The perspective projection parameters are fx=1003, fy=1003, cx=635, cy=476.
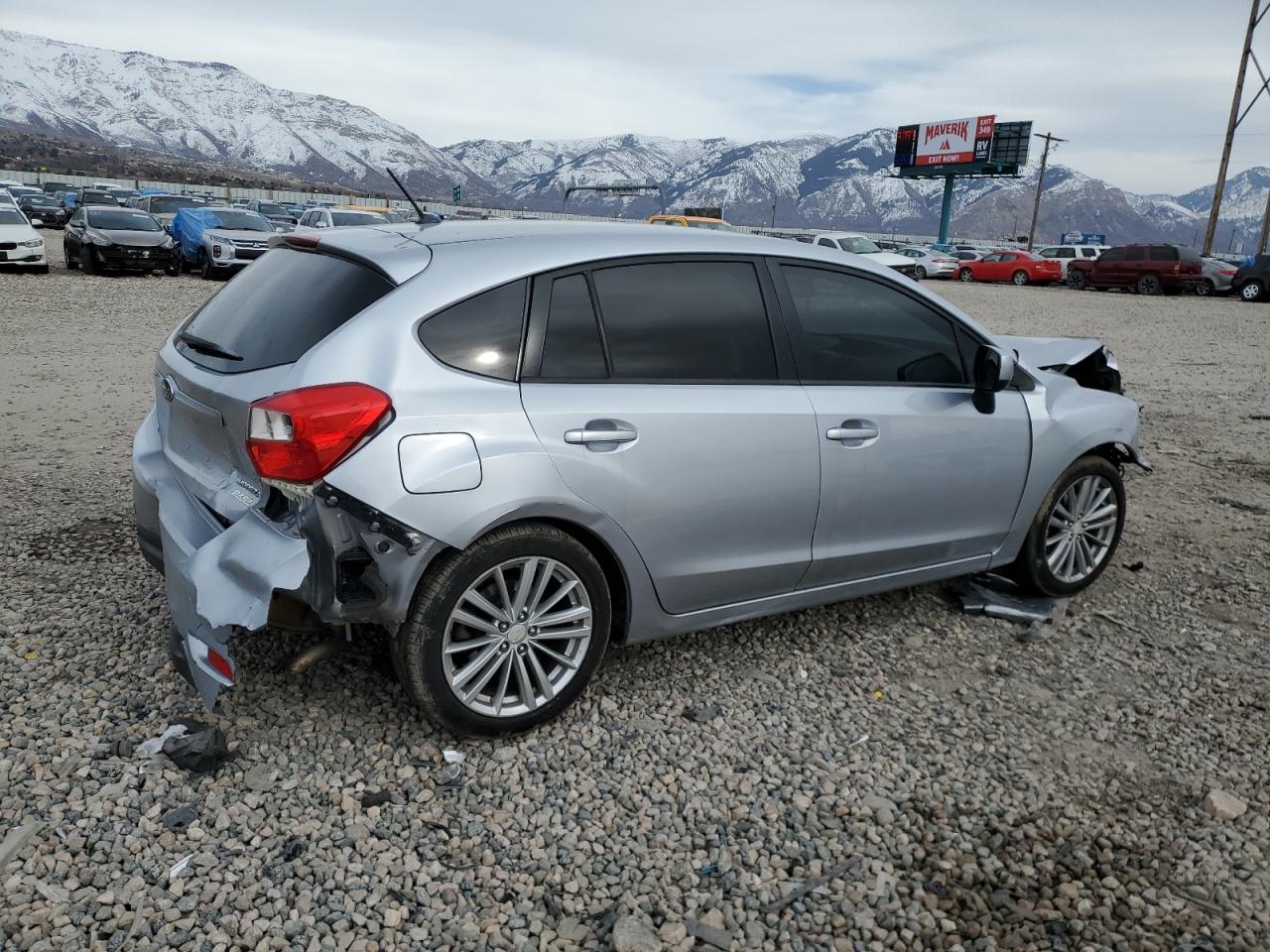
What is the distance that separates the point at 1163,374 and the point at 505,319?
473 inches

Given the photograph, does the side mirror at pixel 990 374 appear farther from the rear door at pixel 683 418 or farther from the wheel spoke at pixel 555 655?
the wheel spoke at pixel 555 655

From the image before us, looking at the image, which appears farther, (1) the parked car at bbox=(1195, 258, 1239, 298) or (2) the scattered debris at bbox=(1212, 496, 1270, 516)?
(1) the parked car at bbox=(1195, 258, 1239, 298)

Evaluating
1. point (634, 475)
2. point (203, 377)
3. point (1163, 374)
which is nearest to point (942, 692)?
point (634, 475)

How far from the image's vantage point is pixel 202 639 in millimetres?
3090

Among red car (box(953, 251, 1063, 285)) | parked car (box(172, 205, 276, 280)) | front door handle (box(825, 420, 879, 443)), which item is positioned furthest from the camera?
red car (box(953, 251, 1063, 285))

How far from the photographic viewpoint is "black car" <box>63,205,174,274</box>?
2036 cm

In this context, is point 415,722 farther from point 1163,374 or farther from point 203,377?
point 1163,374

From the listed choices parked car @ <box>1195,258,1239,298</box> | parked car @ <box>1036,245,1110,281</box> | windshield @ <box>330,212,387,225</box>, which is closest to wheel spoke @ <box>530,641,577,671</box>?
windshield @ <box>330,212,387,225</box>

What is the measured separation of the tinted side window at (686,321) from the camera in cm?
342

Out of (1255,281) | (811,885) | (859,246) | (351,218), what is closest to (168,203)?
(351,218)

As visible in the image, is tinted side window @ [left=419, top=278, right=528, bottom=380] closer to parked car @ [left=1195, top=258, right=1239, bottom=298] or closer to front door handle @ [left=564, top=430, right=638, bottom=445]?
front door handle @ [left=564, top=430, right=638, bottom=445]

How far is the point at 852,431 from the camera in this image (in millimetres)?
3785

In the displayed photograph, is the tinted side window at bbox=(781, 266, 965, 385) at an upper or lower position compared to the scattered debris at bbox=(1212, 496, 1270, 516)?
upper

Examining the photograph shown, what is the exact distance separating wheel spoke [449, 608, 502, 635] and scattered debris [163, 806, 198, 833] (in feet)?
3.05
